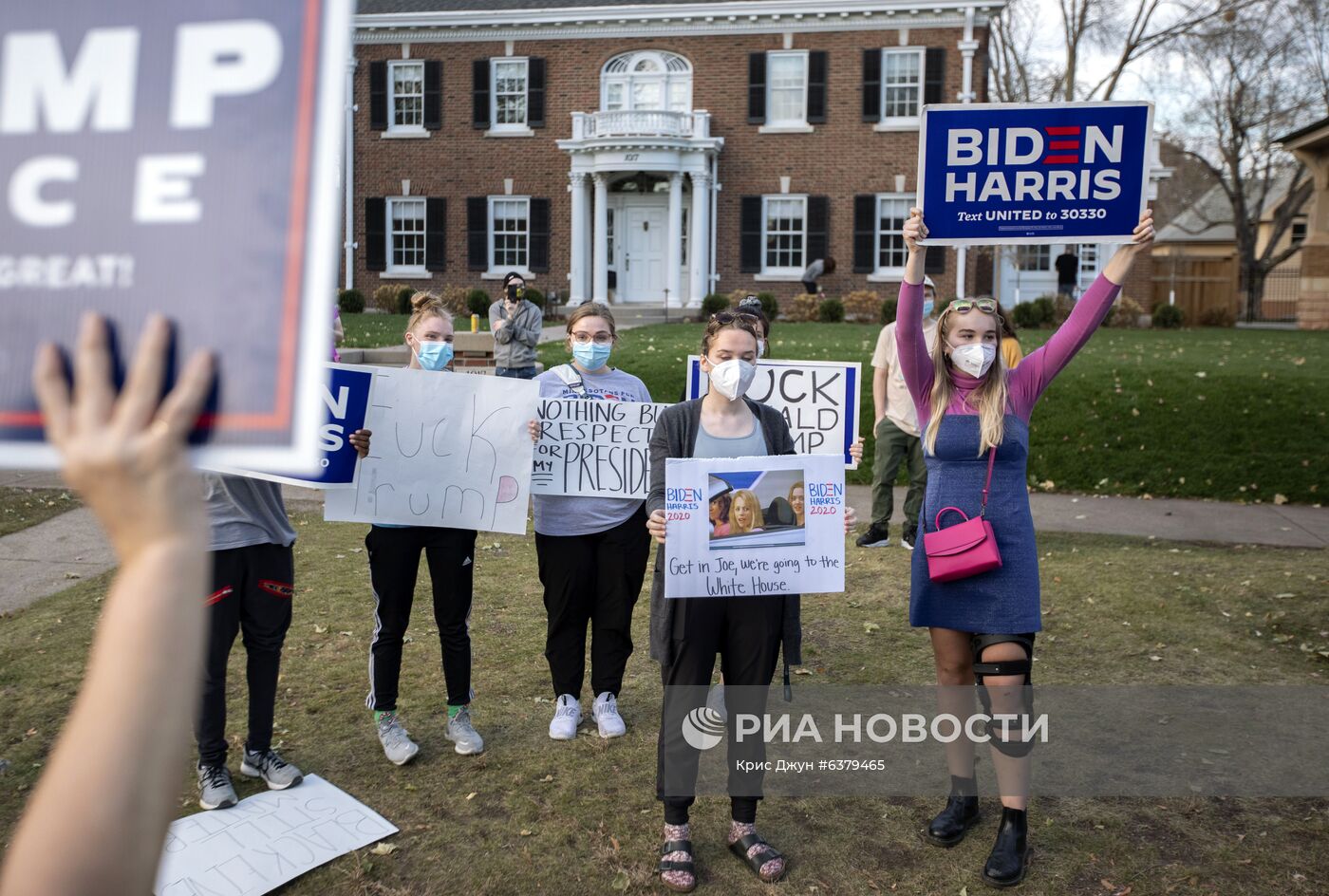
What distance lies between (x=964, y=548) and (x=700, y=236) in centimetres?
2452

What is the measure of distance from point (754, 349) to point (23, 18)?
3271mm

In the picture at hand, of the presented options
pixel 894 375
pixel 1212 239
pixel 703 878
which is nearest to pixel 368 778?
pixel 703 878

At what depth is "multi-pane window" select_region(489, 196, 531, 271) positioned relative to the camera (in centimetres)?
2927

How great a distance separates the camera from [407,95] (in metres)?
29.5

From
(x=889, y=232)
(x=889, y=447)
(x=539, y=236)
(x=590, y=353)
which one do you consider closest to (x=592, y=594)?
(x=590, y=353)

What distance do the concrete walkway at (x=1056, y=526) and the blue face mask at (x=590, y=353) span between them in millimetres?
4497

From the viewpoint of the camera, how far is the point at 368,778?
4719 mm

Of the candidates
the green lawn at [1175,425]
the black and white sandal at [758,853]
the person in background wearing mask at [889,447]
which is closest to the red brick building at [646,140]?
the green lawn at [1175,425]

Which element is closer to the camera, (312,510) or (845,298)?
(312,510)

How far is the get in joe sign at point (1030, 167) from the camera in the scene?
4641 millimetres

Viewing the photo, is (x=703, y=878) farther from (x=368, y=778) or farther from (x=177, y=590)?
(x=177, y=590)

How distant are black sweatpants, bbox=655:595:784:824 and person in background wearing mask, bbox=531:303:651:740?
3.69 feet

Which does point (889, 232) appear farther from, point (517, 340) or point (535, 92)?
point (517, 340)

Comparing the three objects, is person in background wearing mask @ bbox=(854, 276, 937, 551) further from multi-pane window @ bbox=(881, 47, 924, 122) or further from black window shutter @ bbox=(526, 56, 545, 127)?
black window shutter @ bbox=(526, 56, 545, 127)
